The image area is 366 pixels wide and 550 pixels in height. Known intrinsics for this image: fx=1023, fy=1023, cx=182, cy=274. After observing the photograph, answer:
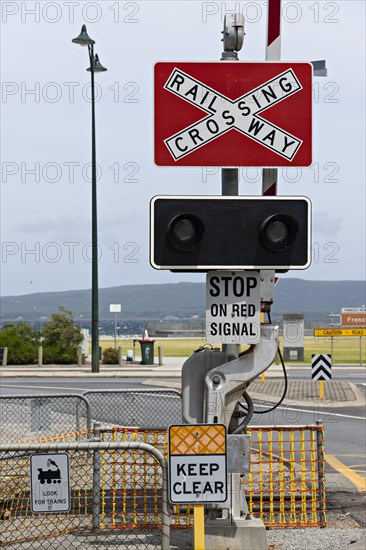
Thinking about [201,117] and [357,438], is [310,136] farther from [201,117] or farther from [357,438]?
[357,438]

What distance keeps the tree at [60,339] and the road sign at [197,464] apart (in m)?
33.0

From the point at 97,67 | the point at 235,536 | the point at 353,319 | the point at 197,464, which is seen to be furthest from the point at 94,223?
the point at 197,464

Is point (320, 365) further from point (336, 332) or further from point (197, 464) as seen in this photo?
point (336, 332)

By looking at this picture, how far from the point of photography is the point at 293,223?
7.65m

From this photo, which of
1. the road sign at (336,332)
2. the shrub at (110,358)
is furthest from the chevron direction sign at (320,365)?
the shrub at (110,358)

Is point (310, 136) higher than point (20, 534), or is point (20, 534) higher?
point (310, 136)

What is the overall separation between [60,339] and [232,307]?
3362cm

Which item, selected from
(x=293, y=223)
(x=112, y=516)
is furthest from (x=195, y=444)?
(x=112, y=516)

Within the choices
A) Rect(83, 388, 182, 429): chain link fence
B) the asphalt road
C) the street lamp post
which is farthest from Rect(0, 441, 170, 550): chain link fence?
the street lamp post

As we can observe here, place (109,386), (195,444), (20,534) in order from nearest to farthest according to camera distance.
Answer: (195,444), (20,534), (109,386)

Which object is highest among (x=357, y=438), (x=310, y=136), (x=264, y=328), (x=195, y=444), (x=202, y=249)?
(x=310, y=136)

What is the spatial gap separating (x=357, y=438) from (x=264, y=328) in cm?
1037

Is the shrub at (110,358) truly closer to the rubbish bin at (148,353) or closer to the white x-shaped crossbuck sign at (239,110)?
the rubbish bin at (148,353)

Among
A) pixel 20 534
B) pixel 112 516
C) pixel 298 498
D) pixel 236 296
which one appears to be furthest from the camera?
pixel 298 498
